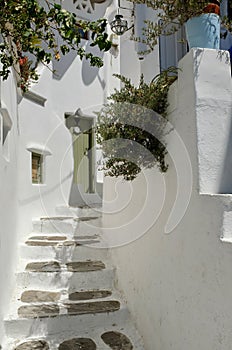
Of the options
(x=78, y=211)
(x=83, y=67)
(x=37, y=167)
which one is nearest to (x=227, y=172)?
(x=78, y=211)

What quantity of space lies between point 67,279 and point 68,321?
31.3 inches

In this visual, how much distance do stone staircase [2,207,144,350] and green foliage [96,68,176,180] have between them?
204cm

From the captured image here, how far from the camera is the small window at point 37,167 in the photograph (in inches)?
266

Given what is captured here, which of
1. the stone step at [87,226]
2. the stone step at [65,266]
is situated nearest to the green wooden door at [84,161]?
the stone step at [87,226]

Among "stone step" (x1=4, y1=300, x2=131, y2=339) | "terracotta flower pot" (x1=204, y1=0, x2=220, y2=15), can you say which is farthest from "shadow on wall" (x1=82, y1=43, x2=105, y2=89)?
"stone step" (x1=4, y1=300, x2=131, y2=339)

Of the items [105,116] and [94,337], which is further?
[94,337]

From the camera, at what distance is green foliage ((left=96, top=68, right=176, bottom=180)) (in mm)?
3150

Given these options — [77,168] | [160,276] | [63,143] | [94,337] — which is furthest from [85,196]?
[160,276]

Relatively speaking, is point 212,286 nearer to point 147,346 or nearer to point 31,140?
point 147,346

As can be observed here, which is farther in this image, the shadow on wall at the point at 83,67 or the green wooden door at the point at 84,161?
the green wooden door at the point at 84,161

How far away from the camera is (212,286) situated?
7.51ft

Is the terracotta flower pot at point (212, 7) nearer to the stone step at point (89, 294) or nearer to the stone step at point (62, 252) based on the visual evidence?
the stone step at point (89, 294)

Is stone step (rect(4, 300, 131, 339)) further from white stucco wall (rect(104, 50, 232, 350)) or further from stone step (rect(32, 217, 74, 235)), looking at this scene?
stone step (rect(32, 217, 74, 235))

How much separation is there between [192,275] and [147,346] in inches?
56.7
